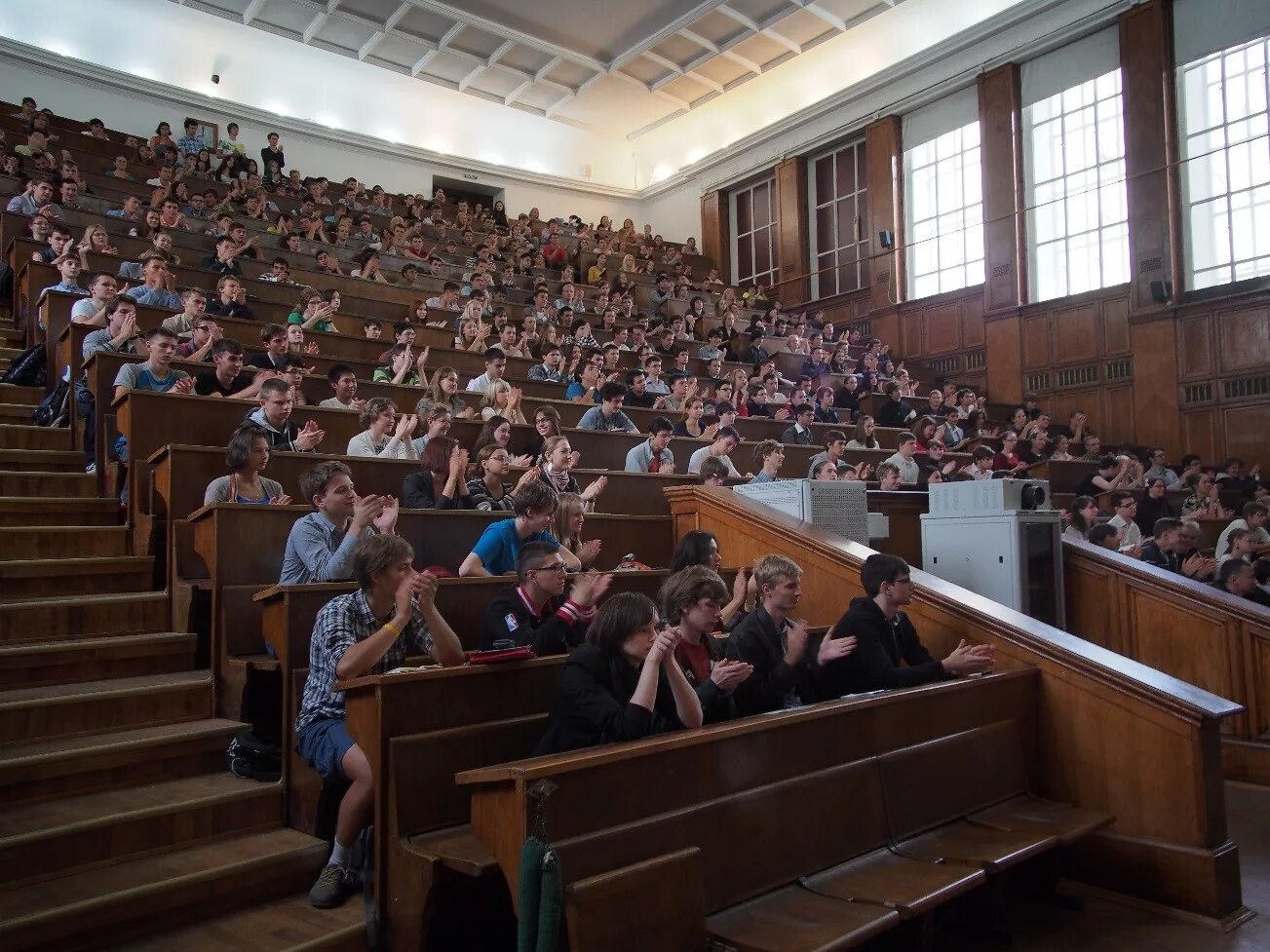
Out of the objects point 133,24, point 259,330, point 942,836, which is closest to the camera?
point 942,836

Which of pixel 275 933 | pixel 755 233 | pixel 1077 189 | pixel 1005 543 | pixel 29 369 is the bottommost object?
pixel 275 933

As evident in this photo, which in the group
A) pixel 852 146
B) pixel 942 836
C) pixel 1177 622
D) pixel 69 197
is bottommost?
pixel 942 836

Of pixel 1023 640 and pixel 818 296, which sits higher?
pixel 818 296

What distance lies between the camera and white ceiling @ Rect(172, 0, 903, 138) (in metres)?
10.6

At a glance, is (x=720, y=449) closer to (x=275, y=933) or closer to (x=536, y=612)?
(x=536, y=612)

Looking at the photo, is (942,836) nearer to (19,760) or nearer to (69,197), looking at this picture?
(19,760)

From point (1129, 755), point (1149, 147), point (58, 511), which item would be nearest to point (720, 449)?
point (1129, 755)

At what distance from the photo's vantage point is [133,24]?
10617 mm

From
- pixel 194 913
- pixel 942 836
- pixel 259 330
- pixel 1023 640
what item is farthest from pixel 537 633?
pixel 259 330

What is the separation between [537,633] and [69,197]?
556 cm

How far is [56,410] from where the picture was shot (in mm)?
3877

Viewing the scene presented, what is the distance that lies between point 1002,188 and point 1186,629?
668 centimetres

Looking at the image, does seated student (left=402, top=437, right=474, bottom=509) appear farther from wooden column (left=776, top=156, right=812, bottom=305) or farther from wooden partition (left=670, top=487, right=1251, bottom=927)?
wooden column (left=776, top=156, right=812, bottom=305)

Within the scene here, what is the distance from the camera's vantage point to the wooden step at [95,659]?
250cm
